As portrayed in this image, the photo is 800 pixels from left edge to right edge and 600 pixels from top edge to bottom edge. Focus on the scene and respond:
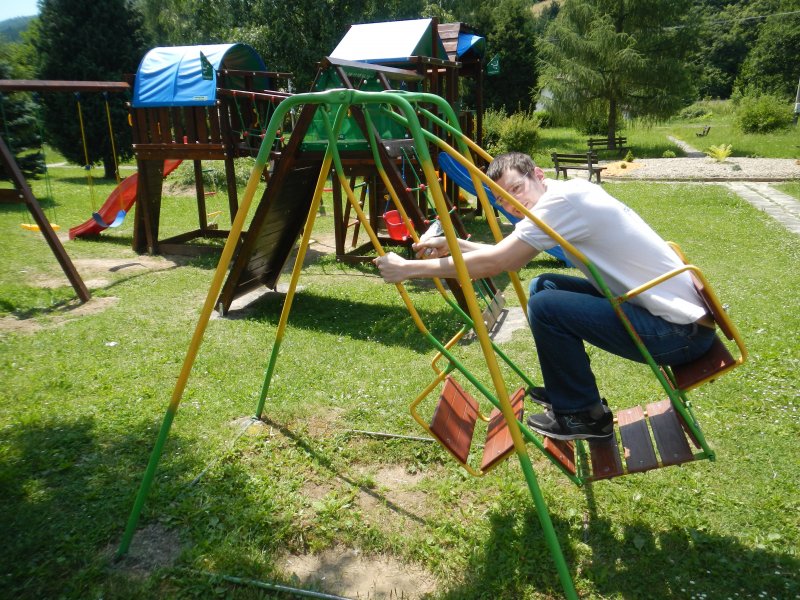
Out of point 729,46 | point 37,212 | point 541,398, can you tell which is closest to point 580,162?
point 37,212

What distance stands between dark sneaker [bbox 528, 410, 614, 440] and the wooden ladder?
0.69 ft

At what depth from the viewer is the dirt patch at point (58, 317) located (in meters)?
5.91

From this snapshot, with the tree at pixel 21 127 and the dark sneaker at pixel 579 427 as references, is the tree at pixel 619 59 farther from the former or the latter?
the dark sneaker at pixel 579 427

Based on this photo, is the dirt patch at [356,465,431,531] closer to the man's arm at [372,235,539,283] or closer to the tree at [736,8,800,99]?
the man's arm at [372,235,539,283]

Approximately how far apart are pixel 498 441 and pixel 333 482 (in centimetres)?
109

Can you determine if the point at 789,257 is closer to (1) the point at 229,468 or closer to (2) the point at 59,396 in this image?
(1) the point at 229,468

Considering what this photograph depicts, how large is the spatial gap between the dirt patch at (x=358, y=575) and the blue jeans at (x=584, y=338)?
100cm

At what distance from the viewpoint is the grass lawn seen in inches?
106

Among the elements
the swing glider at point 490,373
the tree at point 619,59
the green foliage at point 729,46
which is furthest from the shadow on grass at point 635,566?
the green foliage at point 729,46

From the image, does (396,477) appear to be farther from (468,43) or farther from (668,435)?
(468,43)

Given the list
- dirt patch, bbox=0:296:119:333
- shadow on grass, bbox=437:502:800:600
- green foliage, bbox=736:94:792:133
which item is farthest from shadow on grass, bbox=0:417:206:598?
green foliage, bbox=736:94:792:133

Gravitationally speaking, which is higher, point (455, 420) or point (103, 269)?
point (455, 420)

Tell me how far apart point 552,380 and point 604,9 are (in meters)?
28.6

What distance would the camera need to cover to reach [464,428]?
3090mm
